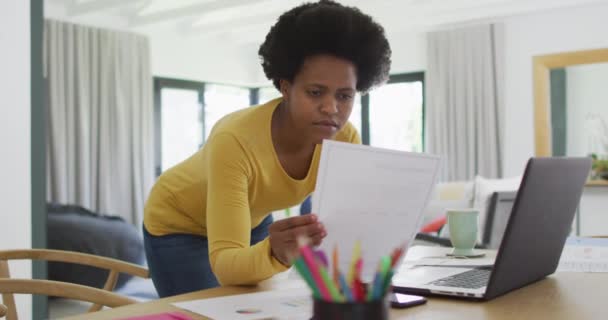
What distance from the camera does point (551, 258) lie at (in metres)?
1.16

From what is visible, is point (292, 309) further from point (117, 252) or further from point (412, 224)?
point (117, 252)

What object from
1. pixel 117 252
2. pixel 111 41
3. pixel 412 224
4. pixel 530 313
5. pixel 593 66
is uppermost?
pixel 111 41

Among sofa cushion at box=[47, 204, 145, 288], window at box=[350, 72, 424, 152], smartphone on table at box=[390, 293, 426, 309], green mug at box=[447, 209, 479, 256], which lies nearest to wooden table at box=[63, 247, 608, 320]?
smartphone on table at box=[390, 293, 426, 309]

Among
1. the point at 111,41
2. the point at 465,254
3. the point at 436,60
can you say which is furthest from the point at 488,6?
the point at 465,254

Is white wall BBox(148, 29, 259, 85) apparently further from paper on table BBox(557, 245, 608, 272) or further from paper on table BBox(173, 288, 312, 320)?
paper on table BBox(173, 288, 312, 320)

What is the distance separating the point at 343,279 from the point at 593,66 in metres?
5.56

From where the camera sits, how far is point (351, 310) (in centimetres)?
49

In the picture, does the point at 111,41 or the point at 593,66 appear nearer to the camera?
the point at 593,66

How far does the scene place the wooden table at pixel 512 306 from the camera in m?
0.87

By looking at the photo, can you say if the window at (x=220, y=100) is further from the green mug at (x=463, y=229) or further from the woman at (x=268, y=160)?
the green mug at (x=463, y=229)

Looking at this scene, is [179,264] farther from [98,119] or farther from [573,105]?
[573,105]

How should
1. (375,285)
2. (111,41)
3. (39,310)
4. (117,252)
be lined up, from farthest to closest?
(111,41), (117,252), (39,310), (375,285)

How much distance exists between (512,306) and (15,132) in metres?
1.78

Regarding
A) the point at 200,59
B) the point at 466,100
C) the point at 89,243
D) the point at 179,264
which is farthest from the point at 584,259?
the point at 200,59
